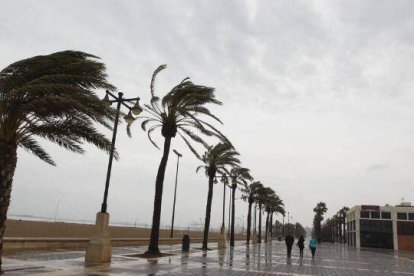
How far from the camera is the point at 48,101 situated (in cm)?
1039

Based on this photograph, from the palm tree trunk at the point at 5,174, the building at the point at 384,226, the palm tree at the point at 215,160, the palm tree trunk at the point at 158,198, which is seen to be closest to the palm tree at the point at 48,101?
the palm tree trunk at the point at 5,174

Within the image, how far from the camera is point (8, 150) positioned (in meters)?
10.5

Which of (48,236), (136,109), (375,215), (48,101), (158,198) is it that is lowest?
(48,236)

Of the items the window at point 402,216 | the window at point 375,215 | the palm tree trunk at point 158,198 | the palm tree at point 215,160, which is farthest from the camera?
the window at point 375,215

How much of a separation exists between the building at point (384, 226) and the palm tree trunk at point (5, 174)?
8057 cm

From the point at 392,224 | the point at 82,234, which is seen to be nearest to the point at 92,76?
the point at 82,234

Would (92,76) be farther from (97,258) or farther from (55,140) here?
(97,258)

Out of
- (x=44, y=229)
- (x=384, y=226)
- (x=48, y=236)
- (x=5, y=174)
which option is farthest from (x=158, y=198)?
(x=384, y=226)

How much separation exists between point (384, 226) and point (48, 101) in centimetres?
8191

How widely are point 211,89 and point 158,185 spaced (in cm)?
608

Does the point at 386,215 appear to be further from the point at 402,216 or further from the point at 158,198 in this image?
the point at 158,198

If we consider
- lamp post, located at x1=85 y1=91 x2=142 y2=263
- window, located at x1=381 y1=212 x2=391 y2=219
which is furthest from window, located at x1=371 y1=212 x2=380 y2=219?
lamp post, located at x1=85 y1=91 x2=142 y2=263

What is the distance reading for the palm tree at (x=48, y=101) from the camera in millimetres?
10320

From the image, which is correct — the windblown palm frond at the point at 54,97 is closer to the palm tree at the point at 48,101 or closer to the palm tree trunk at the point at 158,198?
the palm tree at the point at 48,101
